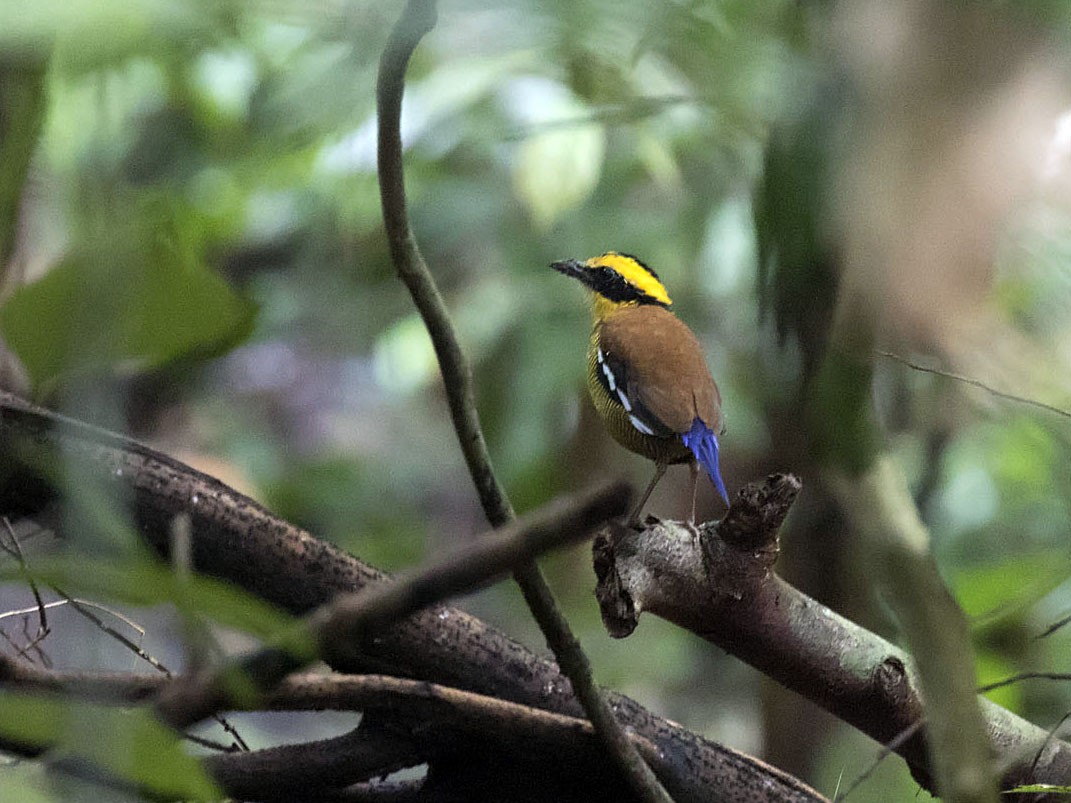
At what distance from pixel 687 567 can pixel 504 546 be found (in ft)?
2.33

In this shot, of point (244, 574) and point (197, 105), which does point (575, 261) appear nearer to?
point (197, 105)

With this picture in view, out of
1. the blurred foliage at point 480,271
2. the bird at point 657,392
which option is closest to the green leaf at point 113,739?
the blurred foliage at point 480,271

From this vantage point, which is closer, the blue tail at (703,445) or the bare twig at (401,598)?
the bare twig at (401,598)

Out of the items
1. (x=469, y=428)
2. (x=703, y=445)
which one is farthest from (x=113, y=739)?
(x=703, y=445)

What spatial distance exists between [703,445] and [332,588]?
Result: 513mm

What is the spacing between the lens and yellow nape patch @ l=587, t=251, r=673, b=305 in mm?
1727

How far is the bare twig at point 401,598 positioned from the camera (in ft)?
1.03

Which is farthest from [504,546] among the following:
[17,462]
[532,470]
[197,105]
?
[532,470]

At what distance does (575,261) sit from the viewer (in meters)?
1.77

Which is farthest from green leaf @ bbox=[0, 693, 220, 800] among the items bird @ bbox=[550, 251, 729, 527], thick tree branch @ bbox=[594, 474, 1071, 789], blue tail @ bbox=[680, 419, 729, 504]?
blue tail @ bbox=[680, 419, 729, 504]

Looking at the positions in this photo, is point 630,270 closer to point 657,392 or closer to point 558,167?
point 558,167

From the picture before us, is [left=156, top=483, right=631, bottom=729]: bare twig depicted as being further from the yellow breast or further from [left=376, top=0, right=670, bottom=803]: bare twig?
the yellow breast

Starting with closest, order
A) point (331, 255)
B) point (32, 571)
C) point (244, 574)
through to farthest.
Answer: point (32, 571) → point (244, 574) → point (331, 255)

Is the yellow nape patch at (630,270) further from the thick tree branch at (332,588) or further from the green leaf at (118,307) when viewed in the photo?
the green leaf at (118,307)
